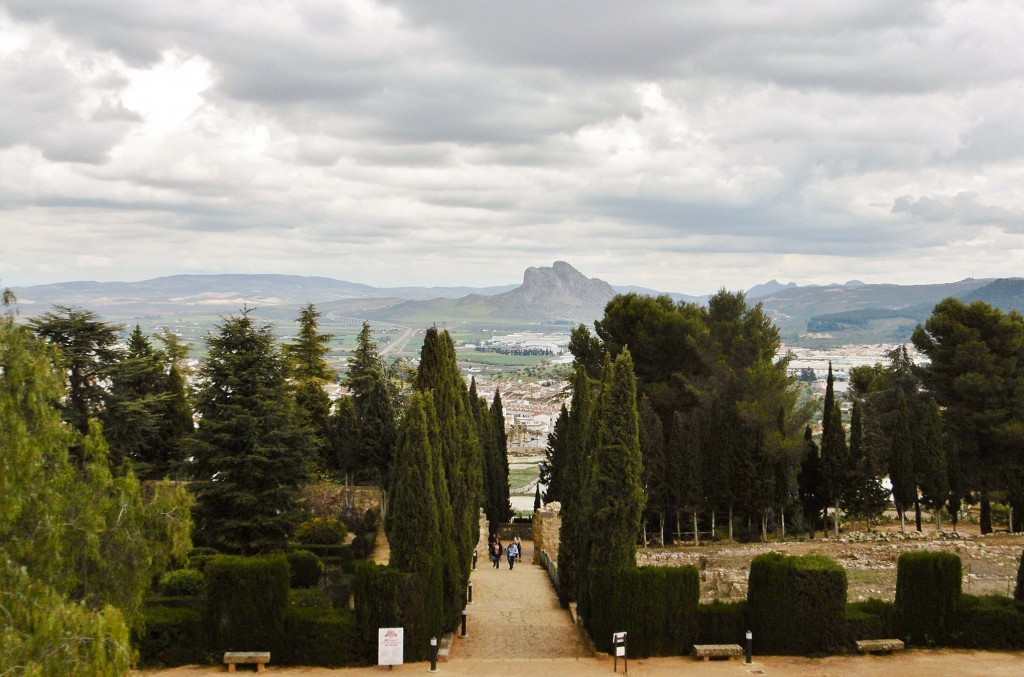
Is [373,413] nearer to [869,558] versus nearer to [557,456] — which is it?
[557,456]

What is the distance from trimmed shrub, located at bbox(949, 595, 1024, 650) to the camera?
17922 millimetres

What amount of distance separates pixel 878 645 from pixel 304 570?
1486 centimetres

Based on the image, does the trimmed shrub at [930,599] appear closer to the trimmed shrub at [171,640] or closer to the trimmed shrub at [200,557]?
the trimmed shrub at [171,640]

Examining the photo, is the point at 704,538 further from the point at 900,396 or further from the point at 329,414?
the point at 329,414

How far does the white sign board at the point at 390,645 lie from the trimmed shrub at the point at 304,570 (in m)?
7.60

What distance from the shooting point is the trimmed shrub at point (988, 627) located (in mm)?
17922

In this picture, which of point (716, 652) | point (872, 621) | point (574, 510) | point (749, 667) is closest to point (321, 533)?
point (574, 510)

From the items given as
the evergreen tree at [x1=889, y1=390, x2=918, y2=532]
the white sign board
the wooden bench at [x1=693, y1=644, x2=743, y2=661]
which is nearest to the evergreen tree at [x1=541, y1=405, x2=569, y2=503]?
the evergreen tree at [x1=889, y1=390, x2=918, y2=532]

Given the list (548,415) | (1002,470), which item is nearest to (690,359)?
(1002,470)

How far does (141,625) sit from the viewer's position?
47.2 ft

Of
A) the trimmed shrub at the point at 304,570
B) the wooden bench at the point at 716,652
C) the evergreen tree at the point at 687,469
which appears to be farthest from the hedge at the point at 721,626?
the evergreen tree at the point at 687,469

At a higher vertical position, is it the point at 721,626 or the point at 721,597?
the point at 721,626

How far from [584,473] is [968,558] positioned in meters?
12.1

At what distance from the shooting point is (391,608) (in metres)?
17.6
